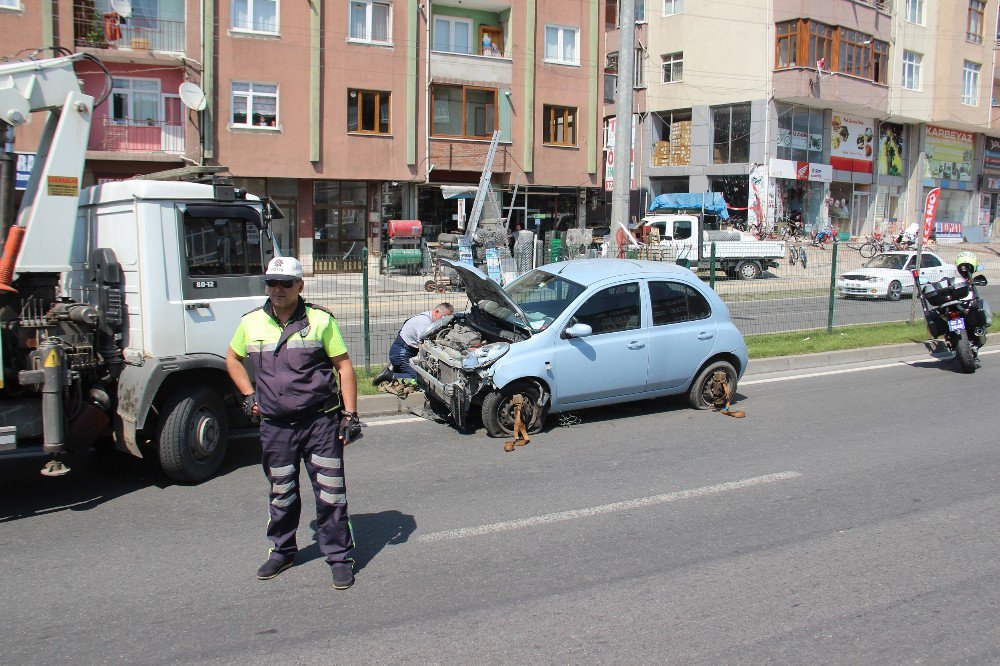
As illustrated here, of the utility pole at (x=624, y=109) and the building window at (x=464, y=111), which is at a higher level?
the building window at (x=464, y=111)

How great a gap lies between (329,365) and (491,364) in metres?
3.13

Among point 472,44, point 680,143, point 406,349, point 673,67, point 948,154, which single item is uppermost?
point 673,67

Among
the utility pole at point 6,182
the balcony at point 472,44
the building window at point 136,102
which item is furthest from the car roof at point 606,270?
the balcony at point 472,44

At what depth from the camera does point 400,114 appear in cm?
2938

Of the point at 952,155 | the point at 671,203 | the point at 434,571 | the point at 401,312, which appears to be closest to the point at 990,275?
the point at 671,203

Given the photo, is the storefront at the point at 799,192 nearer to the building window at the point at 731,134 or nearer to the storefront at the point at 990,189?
the building window at the point at 731,134

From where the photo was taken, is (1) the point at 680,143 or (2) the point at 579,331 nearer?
(2) the point at 579,331

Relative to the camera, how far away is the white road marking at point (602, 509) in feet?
18.3

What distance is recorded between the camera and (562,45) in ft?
106

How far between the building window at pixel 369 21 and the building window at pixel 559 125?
6.80 metres

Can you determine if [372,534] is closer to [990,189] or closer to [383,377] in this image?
[383,377]

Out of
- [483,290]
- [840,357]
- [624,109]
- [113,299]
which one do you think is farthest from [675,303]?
[624,109]

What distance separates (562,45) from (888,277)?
15808mm

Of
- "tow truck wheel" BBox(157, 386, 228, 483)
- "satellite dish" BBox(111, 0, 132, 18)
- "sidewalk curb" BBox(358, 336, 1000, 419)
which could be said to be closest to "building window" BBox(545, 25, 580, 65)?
"satellite dish" BBox(111, 0, 132, 18)
